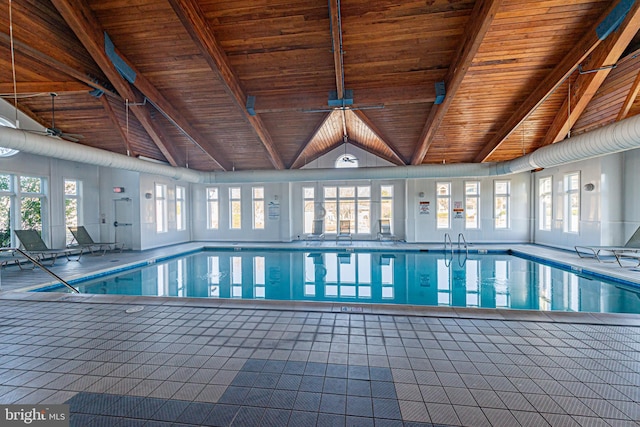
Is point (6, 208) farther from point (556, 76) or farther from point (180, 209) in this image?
point (556, 76)

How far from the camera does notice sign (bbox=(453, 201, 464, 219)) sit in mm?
10195

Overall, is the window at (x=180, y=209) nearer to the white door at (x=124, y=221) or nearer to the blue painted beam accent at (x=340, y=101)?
the white door at (x=124, y=221)

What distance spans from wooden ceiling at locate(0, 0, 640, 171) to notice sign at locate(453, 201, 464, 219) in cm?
270

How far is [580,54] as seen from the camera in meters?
4.92

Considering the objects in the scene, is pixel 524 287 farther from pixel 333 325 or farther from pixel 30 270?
pixel 30 270

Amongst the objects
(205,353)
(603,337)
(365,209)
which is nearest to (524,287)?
(603,337)

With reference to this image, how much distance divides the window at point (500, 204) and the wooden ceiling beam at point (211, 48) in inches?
314

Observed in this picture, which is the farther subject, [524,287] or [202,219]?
[202,219]

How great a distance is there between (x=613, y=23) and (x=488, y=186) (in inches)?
245

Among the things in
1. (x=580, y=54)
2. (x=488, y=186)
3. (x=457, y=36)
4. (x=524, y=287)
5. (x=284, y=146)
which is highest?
(x=457, y=36)

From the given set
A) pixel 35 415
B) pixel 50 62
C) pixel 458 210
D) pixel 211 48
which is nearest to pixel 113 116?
pixel 50 62

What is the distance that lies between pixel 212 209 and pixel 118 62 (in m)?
6.65

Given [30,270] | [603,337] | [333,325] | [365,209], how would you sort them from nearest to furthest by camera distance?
[603,337] < [333,325] < [30,270] < [365,209]

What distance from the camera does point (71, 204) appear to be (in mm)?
8156
